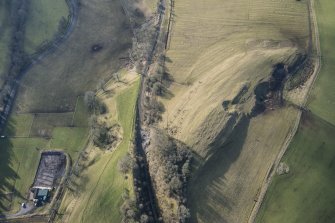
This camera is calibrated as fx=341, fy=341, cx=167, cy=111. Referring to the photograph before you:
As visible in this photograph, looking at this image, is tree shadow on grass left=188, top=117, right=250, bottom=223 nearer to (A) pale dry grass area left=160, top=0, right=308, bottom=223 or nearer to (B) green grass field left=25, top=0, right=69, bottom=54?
(A) pale dry grass area left=160, top=0, right=308, bottom=223

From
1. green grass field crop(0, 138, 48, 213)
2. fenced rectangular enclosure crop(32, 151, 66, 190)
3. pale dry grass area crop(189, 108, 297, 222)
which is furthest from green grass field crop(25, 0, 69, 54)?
pale dry grass area crop(189, 108, 297, 222)

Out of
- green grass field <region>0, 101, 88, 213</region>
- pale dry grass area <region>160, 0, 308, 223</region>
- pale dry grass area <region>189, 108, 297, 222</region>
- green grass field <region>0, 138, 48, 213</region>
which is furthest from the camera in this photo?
green grass field <region>0, 101, 88, 213</region>

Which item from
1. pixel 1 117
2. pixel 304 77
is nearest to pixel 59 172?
pixel 1 117

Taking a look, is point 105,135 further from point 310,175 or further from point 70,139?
point 310,175

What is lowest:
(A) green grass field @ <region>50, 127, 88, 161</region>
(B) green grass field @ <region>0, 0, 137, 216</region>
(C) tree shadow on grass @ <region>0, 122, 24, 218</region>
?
(C) tree shadow on grass @ <region>0, 122, 24, 218</region>

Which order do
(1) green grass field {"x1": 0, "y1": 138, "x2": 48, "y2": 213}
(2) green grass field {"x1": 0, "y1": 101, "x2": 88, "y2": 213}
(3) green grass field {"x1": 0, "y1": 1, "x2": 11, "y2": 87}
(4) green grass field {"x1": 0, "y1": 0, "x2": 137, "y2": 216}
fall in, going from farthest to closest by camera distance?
(3) green grass field {"x1": 0, "y1": 1, "x2": 11, "y2": 87} → (4) green grass field {"x1": 0, "y1": 0, "x2": 137, "y2": 216} → (2) green grass field {"x1": 0, "y1": 101, "x2": 88, "y2": 213} → (1) green grass field {"x1": 0, "y1": 138, "x2": 48, "y2": 213}

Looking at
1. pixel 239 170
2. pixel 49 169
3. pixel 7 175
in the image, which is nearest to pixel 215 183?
pixel 239 170

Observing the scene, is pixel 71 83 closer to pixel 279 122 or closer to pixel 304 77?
pixel 279 122
